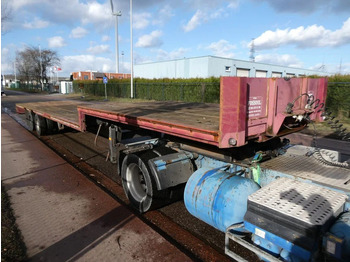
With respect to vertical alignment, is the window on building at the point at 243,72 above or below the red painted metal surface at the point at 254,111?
above

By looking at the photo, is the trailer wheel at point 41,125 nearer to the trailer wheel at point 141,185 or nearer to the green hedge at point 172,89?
the trailer wheel at point 141,185

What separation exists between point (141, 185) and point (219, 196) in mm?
1857

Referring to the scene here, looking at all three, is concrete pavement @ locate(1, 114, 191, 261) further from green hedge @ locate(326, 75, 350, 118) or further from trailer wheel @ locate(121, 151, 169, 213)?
green hedge @ locate(326, 75, 350, 118)

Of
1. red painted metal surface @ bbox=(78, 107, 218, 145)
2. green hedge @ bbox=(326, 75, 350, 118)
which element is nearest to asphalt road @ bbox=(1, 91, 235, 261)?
red painted metal surface @ bbox=(78, 107, 218, 145)

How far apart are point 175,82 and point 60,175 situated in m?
19.8

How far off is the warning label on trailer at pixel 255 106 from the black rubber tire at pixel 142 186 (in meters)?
1.66

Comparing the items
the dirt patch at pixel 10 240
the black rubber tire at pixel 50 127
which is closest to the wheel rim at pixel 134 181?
the dirt patch at pixel 10 240

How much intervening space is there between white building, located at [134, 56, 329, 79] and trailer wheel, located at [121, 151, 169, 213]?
38146mm

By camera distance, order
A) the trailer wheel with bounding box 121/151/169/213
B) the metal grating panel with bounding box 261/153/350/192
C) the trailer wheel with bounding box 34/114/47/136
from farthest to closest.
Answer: the trailer wheel with bounding box 34/114/47/136, the trailer wheel with bounding box 121/151/169/213, the metal grating panel with bounding box 261/153/350/192

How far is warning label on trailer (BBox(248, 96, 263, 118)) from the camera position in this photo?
118 inches

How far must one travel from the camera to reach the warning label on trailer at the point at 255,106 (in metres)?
3.01

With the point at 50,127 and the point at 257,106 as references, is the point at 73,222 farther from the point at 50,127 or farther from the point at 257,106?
the point at 50,127

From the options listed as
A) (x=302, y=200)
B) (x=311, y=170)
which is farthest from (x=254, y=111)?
(x=302, y=200)

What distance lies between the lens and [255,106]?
308 cm
